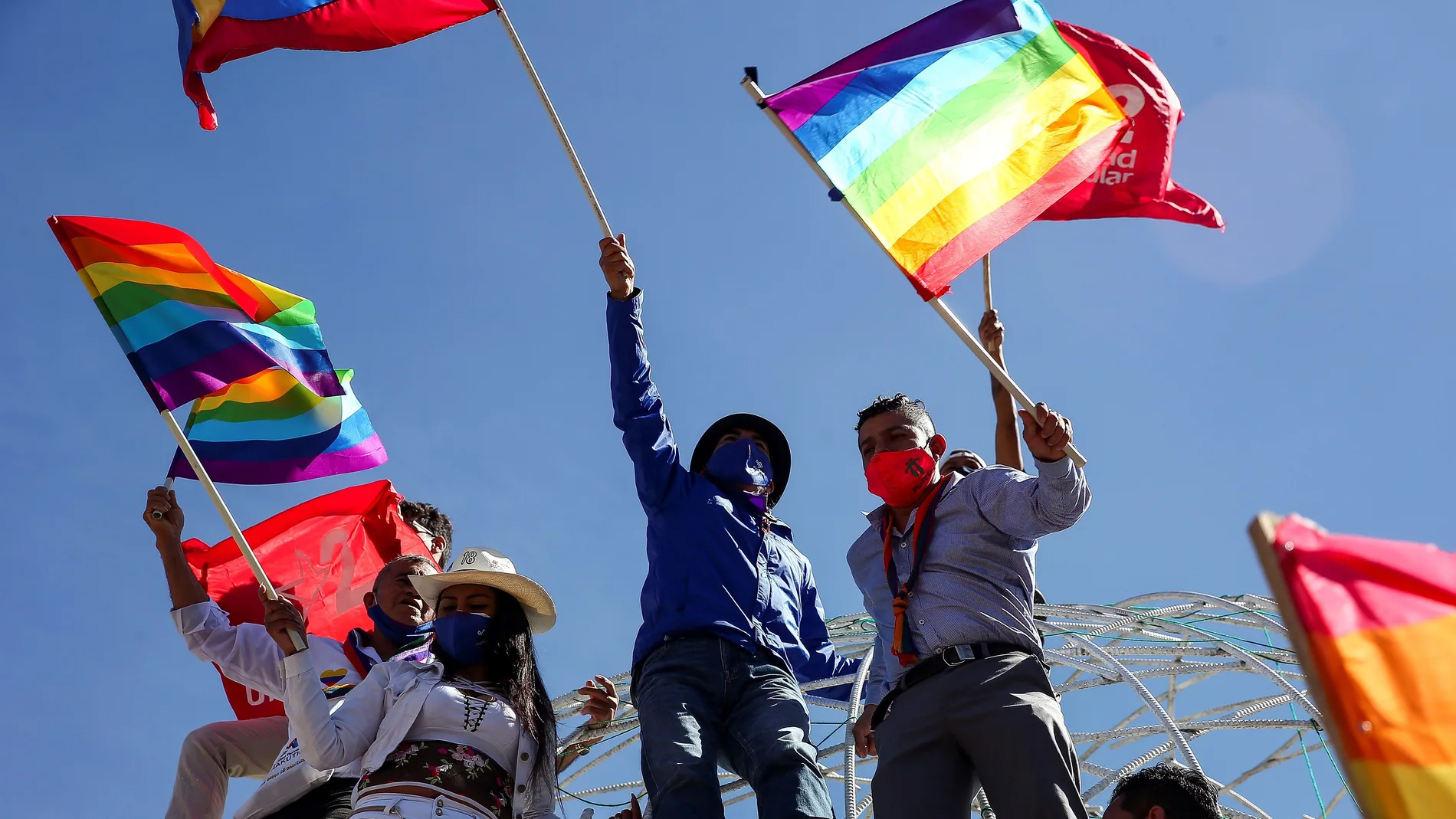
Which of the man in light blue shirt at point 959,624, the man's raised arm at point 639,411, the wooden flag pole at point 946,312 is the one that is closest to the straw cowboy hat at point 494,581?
the man's raised arm at point 639,411

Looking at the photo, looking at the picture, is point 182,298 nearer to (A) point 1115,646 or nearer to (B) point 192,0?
(B) point 192,0

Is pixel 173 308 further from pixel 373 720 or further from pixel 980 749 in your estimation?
pixel 980 749

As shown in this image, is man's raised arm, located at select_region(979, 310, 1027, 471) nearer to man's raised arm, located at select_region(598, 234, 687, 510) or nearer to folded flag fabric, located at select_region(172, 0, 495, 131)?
man's raised arm, located at select_region(598, 234, 687, 510)

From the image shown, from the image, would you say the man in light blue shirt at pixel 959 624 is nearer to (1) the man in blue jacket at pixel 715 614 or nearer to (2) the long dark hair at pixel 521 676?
(1) the man in blue jacket at pixel 715 614

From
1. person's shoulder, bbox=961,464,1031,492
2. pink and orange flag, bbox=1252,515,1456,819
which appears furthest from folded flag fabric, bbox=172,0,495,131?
pink and orange flag, bbox=1252,515,1456,819

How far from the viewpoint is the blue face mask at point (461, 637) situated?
6.42m

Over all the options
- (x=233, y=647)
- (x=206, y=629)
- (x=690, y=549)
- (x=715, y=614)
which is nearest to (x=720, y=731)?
(x=715, y=614)

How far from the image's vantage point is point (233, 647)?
Result: 24.0 ft

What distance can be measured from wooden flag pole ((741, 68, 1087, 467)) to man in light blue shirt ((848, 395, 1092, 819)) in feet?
0.27

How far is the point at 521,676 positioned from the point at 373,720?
2.45ft

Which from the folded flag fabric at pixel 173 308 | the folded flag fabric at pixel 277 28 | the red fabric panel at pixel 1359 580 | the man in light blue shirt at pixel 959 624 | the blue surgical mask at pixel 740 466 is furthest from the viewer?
the folded flag fabric at pixel 173 308

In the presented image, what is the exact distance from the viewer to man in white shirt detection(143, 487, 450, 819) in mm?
6848

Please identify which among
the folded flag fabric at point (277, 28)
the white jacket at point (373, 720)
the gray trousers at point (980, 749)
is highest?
the folded flag fabric at point (277, 28)

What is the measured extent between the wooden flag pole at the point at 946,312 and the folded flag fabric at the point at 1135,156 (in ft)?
4.38
